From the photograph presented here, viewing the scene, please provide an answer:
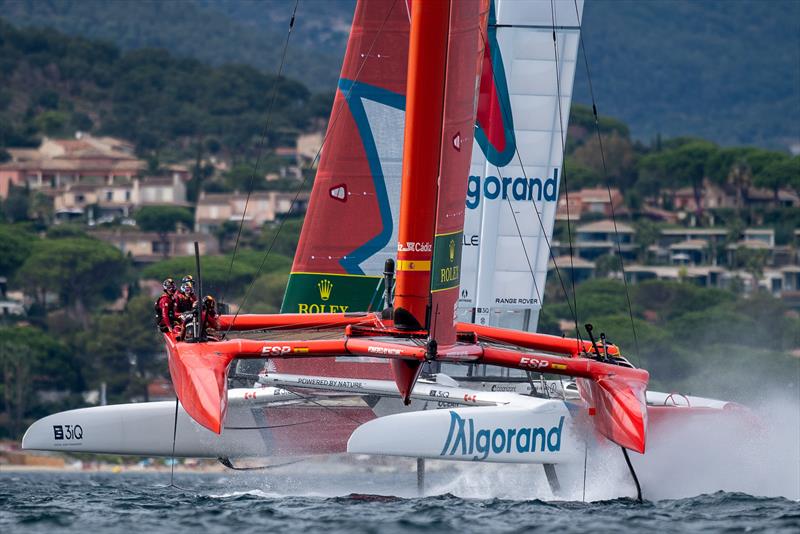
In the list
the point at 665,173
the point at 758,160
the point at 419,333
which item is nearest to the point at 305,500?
the point at 419,333

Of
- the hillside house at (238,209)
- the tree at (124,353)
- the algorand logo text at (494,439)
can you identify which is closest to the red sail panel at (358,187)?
the algorand logo text at (494,439)

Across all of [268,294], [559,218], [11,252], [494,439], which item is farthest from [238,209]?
[494,439]

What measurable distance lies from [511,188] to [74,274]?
43461 millimetres

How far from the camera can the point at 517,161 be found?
18453 millimetres

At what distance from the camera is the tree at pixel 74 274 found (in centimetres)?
6028

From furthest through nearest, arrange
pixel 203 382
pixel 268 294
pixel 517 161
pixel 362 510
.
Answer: pixel 268 294 < pixel 517 161 < pixel 203 382 < pixel 362 510

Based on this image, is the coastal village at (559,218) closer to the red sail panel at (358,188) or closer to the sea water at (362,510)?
the red sail panel at (358,188)

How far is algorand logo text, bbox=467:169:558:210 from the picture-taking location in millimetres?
18358

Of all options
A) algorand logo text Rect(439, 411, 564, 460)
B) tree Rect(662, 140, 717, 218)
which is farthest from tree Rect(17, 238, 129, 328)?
algorand logo text Rect(439, 411, 564, 460)

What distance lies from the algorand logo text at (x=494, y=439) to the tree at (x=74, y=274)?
45455mm

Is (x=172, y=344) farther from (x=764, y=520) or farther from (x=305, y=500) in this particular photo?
(x=764, y=520)

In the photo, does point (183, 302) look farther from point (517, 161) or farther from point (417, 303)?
point (517, 161)

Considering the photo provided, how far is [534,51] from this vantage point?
18.5 metres

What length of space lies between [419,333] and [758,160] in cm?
Result: 7051
